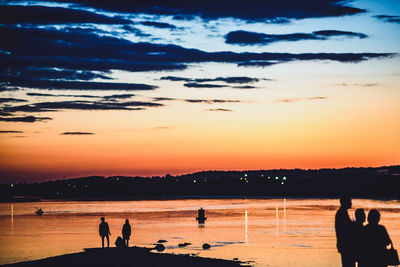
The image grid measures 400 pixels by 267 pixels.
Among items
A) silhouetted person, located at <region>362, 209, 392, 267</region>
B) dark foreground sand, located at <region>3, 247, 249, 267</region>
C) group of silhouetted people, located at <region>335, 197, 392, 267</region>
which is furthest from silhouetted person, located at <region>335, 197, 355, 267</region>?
dark foreground sand, located at <region>3, 247, 249, 267</region>

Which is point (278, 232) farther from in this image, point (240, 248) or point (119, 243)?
point (119, 243)

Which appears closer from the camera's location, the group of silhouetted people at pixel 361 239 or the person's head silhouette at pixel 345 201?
the group of silhouetted people at pixel 361 239

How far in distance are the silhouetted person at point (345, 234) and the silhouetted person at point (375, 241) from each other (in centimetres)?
49

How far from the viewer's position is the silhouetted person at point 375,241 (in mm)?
12148

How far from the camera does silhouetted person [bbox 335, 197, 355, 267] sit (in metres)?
12.7

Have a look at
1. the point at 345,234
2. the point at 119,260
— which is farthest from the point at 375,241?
the point at 119,260

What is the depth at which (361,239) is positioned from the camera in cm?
1246

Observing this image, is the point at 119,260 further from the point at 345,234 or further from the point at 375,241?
the point at 375,241

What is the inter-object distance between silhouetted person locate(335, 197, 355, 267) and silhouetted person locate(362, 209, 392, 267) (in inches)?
19.4

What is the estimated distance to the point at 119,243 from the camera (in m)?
35.0

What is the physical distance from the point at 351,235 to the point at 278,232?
64195 millimetres

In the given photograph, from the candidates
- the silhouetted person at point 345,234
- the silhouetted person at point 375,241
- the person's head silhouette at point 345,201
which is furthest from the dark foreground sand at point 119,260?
the silhouetted person at point 375,241

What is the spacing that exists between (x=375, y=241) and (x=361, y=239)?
0.36 meters

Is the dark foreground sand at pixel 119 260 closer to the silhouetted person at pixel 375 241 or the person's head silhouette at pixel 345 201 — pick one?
the person's head silhouette at pixel 345 201
